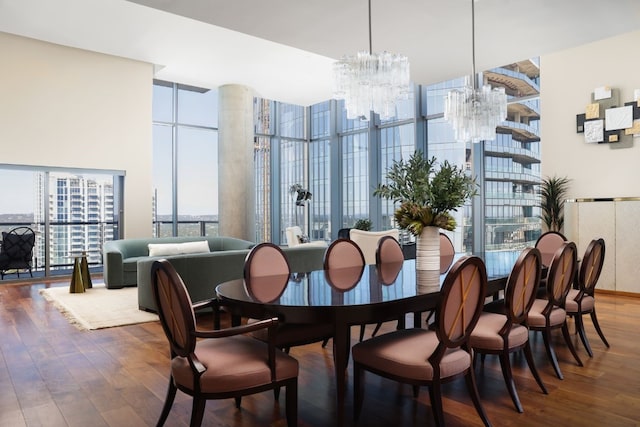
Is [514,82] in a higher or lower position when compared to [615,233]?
higher

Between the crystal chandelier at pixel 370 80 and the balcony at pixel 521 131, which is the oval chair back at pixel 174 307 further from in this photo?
the balcony at pixel 521 131

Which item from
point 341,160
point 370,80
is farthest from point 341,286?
point 341,160

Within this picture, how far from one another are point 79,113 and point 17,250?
2.50 meters

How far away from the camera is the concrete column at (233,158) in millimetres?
9383

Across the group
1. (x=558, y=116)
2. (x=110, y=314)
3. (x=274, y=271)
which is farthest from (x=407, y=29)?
(x=110, y=314)

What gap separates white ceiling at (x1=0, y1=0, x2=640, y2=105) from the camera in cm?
452

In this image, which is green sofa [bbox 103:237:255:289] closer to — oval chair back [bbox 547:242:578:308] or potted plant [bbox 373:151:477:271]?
potted plant [bbox 373:151:477:271]

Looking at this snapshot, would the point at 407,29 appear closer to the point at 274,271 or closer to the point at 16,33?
the point at 274,271

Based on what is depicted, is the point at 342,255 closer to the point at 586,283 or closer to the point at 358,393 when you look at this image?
the point at 358,393

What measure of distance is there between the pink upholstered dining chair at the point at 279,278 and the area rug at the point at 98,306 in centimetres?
221

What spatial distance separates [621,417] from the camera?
235 centimetres

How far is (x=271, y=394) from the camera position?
2.72m

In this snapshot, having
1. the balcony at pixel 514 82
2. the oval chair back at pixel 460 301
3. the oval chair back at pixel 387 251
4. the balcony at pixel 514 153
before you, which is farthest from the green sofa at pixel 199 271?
the balcony at pixel 514 82

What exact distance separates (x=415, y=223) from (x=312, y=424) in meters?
1.37
